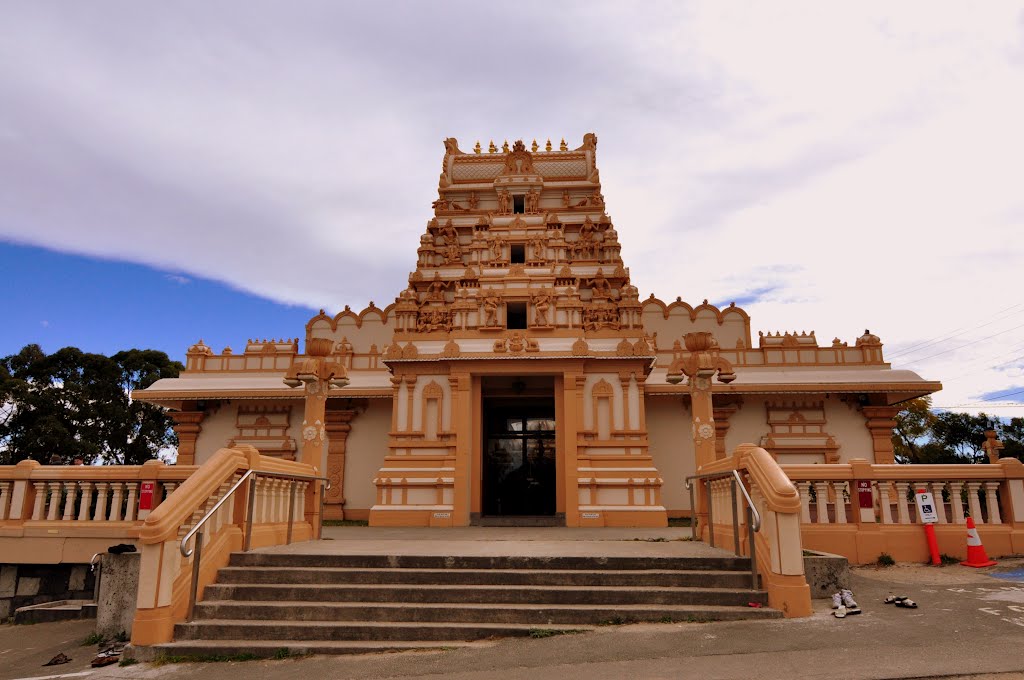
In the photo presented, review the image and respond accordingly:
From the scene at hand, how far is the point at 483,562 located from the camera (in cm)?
775

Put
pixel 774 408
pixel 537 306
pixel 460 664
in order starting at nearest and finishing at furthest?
pixel 460 664, pixel 537 306, pixel 774 408

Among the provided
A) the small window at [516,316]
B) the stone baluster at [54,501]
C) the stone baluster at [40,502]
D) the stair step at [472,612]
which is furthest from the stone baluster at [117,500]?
the small window at [516,316]

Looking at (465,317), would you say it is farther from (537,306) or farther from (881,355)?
(881,355)

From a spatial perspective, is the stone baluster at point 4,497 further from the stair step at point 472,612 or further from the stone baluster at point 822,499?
the stone baluster at point 822,499

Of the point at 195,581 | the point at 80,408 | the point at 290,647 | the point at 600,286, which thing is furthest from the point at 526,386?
the point at 80,408

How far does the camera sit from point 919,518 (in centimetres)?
938

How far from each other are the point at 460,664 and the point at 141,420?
33.5m

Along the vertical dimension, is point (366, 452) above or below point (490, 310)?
below

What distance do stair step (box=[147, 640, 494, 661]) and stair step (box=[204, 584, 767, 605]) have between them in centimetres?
73

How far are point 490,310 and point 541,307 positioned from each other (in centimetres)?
140

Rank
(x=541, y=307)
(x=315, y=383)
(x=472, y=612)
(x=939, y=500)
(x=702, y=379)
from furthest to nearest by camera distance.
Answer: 1. (x=541, y=307)
2. (x=315, y=383)
3. (x=702, y=379)
4. (x=939, y=500)
5. (x=472, y=612)

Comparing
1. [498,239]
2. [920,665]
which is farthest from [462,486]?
[920,665]

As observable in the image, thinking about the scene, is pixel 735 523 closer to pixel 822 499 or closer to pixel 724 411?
pixel 822 499

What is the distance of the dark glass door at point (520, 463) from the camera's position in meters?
18.3
